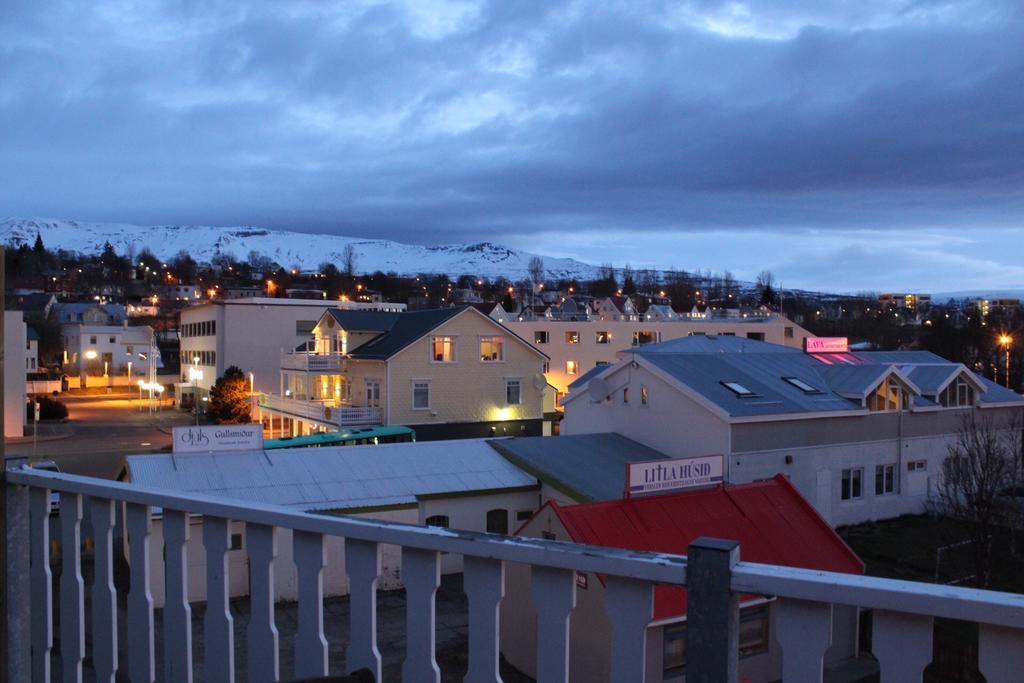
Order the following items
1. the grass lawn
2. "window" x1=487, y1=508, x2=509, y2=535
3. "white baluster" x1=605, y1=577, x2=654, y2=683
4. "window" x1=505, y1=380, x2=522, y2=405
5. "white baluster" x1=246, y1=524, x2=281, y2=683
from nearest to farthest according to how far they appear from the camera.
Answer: "white baluster" x1=605, y1=577, x2=654, y2=683 → "white baluster" x1=246, y1=524, x2=281, y2=683 → the grass lawn → "window" x1=487, y1=508, x2=509, y2=535 → "window" x1=505, y1=380, x2=522, y2=405

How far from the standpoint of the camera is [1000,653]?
5.01 feet

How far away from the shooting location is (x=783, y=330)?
156ft

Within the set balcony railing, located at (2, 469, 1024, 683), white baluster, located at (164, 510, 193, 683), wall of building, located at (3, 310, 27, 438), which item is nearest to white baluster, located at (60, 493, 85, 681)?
balcony railing, located at (2, 469, 1024, 683)

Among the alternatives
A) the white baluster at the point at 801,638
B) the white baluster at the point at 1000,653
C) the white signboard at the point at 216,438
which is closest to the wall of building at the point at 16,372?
the white signboard at the point at 216,438

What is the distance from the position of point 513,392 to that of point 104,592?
2979 cm

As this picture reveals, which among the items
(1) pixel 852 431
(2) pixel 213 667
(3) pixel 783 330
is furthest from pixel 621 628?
(3) pixel 783 330

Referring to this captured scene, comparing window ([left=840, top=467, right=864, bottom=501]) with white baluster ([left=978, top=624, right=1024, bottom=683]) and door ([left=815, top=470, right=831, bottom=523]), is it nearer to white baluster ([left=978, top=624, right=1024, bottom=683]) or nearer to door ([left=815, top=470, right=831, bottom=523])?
door ([left=815, top=470, right=831, bottom=523])

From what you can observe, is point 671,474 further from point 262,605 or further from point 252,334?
point 252,334

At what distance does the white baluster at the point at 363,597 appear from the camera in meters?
2.21

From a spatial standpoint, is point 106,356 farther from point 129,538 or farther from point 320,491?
point 129,538

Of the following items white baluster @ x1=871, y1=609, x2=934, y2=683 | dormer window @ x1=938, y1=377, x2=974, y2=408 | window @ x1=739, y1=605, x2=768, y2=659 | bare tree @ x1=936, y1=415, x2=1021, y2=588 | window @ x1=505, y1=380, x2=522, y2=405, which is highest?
white baluster @ x1=871, y1=609, x2=934, y2=683

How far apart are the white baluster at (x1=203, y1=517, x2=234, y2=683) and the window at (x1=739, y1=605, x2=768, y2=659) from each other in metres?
1.68

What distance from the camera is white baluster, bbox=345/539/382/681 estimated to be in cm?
221

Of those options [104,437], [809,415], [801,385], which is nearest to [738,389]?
[809,415]
